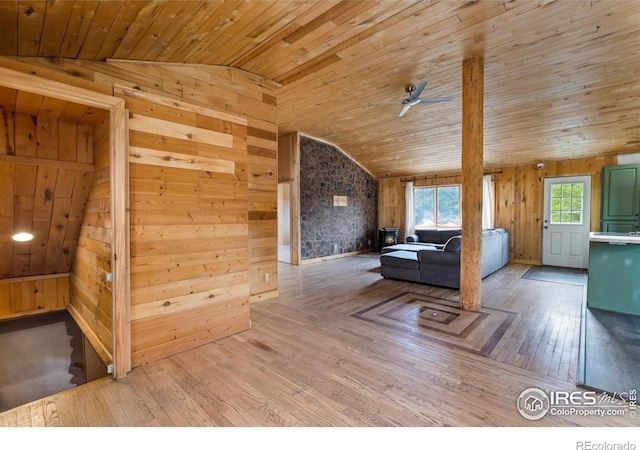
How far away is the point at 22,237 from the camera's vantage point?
320cm

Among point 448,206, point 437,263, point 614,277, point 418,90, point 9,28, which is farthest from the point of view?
point 448,206

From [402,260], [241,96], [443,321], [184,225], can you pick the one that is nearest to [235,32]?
[241,96]

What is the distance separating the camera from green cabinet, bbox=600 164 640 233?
565cm

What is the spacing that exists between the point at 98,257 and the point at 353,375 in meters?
2.52

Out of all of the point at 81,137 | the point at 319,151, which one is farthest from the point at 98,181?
the point at 319,151

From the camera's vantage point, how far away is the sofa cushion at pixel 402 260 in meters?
5.05

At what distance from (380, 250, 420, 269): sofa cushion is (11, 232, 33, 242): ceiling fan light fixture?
481 cm

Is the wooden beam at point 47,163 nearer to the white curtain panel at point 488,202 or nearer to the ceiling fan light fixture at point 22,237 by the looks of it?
the ceiling fan light fixture at point 22,237

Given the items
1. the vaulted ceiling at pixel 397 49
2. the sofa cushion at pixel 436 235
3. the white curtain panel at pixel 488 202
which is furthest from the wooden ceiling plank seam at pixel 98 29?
the white curtain panel at pixel 488 202

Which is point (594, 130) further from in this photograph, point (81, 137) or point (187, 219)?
point (81, 137)

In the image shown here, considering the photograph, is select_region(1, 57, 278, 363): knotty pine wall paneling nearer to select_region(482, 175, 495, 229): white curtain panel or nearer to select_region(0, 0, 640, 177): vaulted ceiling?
select_region(0, 0, 640, 177): vaulted ceiling

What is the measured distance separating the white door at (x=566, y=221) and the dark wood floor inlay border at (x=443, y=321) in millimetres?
4389

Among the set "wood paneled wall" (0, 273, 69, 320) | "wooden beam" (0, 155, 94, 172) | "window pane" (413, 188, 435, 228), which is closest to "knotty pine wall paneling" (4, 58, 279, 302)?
"wooden beam" (0, 155, 94, 172)

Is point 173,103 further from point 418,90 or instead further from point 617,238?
point 617,238
